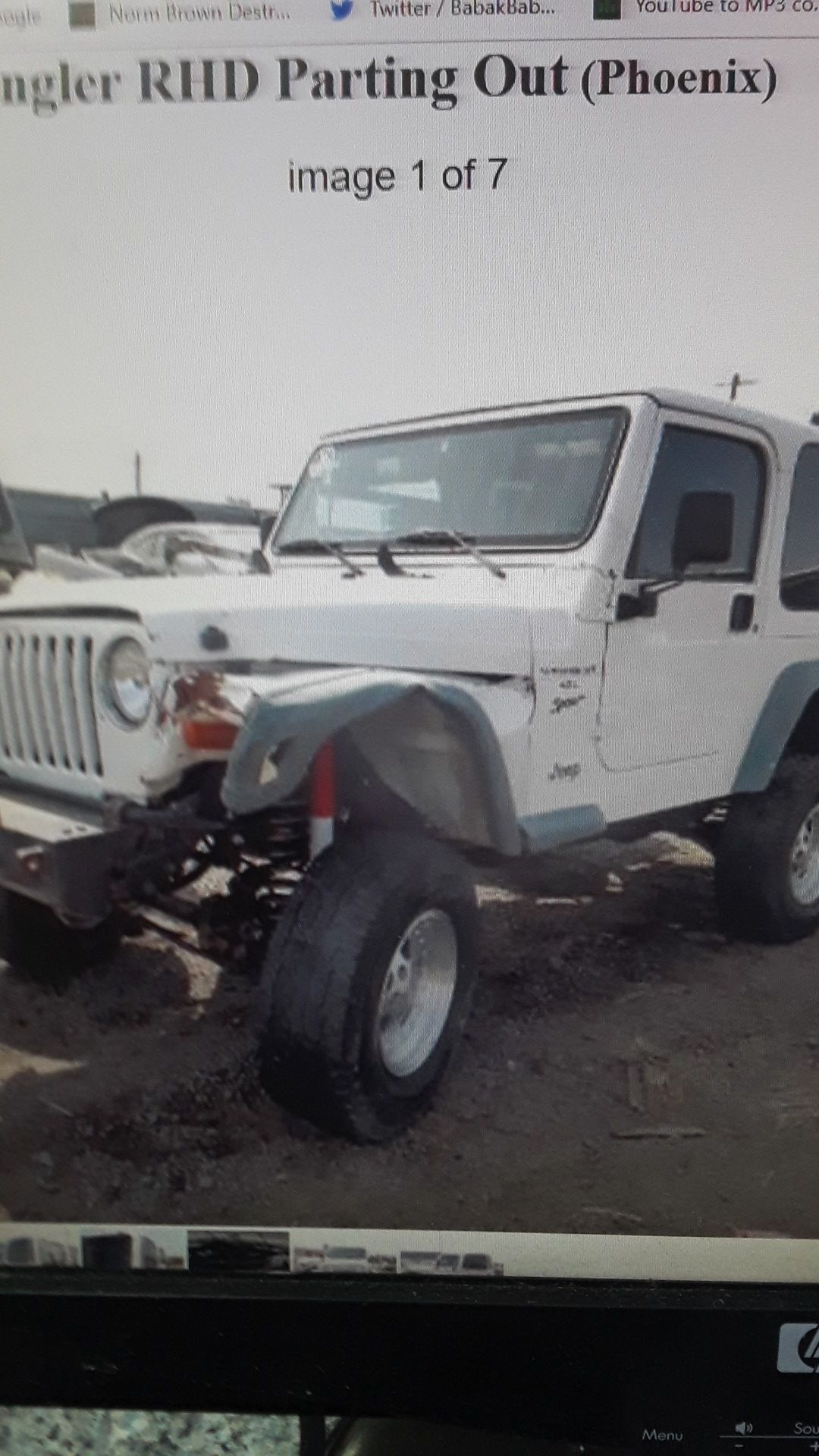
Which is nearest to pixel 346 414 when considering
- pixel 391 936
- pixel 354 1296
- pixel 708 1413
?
pixel 391 936

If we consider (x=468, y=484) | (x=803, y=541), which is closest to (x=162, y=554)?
(x=468, y=484)

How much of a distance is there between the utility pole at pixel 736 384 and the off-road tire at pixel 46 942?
98 cm

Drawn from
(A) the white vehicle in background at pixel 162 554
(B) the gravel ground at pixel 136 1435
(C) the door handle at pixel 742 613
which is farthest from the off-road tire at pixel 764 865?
(B) the gravel ground at pixel 136 1435

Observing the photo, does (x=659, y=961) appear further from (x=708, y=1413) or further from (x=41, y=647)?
(x=41, y=647)

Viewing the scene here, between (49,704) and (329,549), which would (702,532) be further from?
(49,704)

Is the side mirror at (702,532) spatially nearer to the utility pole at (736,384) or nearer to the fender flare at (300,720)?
the utility pole at (736,384)

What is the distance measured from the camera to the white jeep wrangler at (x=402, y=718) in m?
1.12

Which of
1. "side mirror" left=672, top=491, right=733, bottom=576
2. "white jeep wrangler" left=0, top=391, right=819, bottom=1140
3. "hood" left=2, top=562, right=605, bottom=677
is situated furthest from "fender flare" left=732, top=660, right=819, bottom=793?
"hood" left=2, top=562, right=605, bottom=677

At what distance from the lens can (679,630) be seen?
4.56ft

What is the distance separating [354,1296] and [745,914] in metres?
0.73

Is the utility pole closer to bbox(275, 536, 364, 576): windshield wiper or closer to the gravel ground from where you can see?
bbox(275, 536, 364, 576): windshield wiper

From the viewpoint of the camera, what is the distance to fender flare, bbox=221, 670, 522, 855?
104 centimetres

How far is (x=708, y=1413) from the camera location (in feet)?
3.34

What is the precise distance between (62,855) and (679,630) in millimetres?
940
